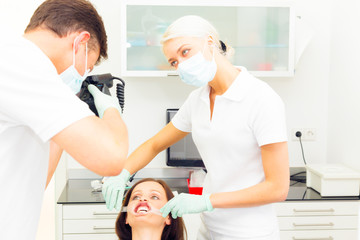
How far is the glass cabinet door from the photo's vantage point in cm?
252

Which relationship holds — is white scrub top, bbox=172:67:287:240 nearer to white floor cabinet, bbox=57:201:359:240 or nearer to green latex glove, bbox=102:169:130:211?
green latex glove, bbox=102:169:130:211

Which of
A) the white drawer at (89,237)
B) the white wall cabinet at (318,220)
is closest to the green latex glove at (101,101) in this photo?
the white drawer at (89,237)

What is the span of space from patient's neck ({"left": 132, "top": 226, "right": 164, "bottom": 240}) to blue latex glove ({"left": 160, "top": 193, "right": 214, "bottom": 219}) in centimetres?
28

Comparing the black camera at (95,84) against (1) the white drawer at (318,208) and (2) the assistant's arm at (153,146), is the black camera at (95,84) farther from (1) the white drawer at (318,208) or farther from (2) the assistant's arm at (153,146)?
(1) the white drawer at (318,208)

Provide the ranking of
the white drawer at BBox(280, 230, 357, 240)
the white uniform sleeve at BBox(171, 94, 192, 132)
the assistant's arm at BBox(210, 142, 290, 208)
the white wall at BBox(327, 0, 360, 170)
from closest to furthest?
the assistant's arm at BBox(210, 142, 290, 208)
the white uniform sleeve at BBox(171, 94, 192, 132)
the white drawer at BBox(280, 230, 357, 240)
the white wall at BBox(327, 0, 360, 170)

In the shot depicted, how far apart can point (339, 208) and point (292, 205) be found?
31 cm

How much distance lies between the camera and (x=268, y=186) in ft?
4.47

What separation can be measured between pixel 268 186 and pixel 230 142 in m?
0.22

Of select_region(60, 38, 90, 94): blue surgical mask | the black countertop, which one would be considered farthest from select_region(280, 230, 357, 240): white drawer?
select_region(60, 38, 90, 94): blue surgical mask

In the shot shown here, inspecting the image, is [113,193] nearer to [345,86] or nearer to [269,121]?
[269,121]

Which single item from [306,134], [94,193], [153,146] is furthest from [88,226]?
[306,134]

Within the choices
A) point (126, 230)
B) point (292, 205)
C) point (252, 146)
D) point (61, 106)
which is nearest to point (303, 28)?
point (292, 205)

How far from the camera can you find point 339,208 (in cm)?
234

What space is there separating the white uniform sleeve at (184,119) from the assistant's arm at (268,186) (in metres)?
0.41
